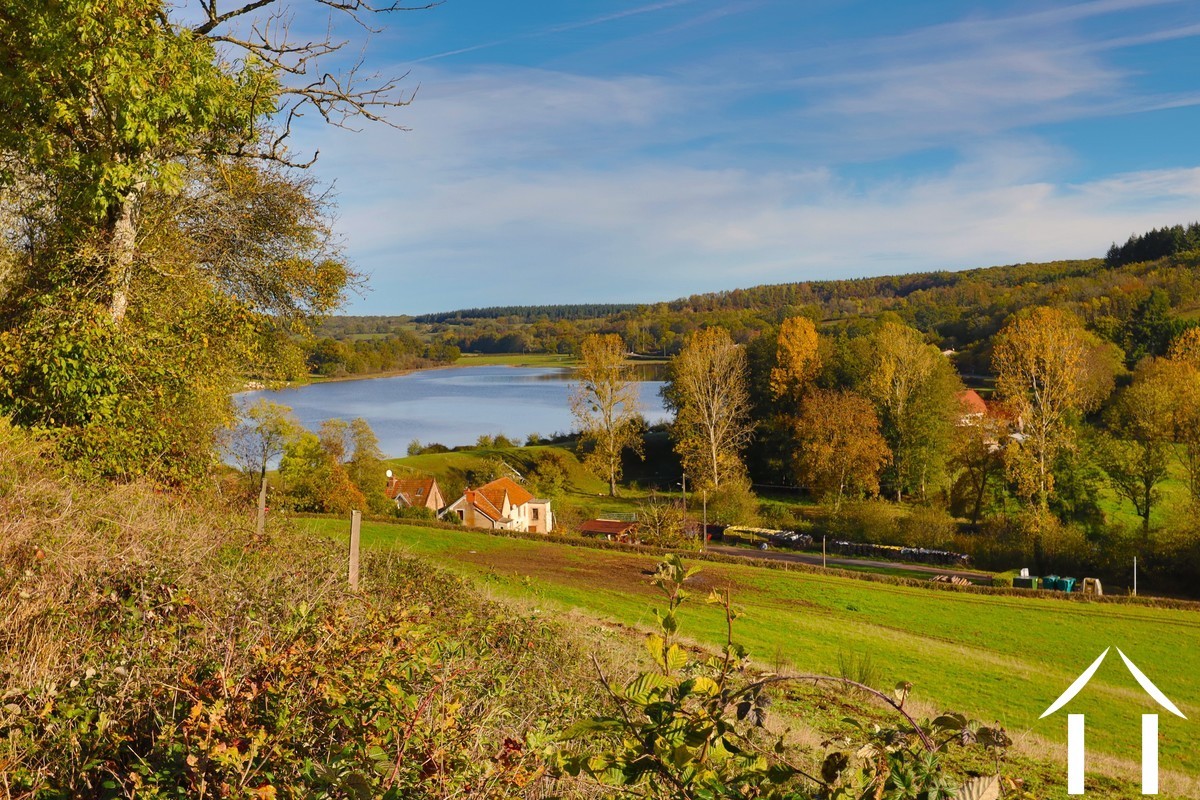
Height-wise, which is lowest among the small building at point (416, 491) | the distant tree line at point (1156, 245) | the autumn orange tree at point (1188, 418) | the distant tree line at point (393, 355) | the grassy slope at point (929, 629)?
the grassy slope at point (929, 629)

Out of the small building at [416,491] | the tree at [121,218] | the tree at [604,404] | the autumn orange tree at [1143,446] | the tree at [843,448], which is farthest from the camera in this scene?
the tree at [604,404]

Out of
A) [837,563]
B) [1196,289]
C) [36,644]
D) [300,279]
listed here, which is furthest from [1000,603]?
[1196,289]

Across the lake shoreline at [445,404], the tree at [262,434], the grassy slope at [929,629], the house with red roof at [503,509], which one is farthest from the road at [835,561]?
Result: the tree at [262,434]

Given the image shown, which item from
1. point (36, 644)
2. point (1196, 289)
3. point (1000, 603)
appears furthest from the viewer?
point (1196, 289)

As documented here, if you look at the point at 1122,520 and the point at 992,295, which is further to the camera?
the point at 992,295

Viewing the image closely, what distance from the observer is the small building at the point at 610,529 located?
3669 cm

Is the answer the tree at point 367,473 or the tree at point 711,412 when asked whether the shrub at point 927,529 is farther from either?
the tree at point 367,473

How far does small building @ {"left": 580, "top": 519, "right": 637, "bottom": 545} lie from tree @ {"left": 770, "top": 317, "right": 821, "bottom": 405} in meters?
17.0

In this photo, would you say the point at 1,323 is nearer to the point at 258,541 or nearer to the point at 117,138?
the point at 117,138

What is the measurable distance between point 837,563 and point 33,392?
3270 cm

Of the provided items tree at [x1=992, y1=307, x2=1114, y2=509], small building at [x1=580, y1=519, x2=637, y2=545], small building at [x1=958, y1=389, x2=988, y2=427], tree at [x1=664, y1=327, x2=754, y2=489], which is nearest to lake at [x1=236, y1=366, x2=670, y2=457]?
tree at [x1=664, y1=327, x2=754, y2=489]

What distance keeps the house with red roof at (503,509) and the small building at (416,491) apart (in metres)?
1.77

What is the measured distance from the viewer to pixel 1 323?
427 inches

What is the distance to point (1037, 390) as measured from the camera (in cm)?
3472
